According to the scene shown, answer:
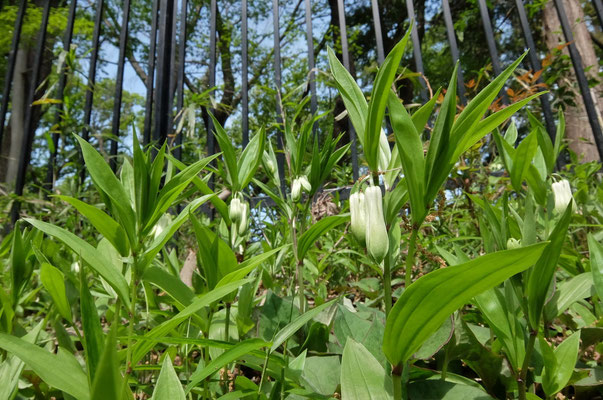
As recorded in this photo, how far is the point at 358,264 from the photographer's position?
1.28 meters

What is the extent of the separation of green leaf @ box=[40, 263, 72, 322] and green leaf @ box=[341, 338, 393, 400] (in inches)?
16.1

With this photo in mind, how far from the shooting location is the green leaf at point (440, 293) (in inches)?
12.9

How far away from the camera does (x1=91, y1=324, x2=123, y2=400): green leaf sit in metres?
0.27

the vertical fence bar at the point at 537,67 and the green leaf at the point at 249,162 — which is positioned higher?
the vertical fence bar at the point at 537,67

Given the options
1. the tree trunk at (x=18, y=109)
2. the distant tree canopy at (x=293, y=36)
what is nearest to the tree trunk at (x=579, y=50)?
the distant tree canopy at (x=293, y=36)

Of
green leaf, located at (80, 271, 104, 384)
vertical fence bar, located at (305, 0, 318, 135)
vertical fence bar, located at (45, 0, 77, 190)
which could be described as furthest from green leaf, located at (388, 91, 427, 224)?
vertical fence bar, located at (45, 0, 77, 190)

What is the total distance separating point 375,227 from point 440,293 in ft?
0.39

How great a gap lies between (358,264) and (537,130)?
2.36ft

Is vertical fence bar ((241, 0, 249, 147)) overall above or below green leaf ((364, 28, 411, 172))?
above

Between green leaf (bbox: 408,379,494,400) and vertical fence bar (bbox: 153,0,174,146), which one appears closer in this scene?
green leaf (bbox: 408,379,494,400)

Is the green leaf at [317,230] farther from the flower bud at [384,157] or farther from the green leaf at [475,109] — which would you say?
the green leaf at [475,109]

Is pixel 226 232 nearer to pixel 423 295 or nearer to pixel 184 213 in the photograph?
pixel 184 213

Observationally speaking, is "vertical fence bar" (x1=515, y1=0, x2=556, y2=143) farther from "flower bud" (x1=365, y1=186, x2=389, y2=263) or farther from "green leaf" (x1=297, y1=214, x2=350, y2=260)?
"flower bud" (x1=365, y1=186, x2=389, y2=263)

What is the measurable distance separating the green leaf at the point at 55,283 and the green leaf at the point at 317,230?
36 cm
